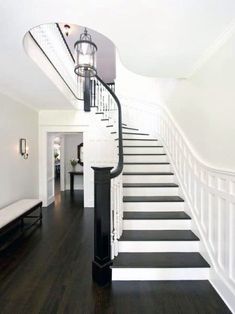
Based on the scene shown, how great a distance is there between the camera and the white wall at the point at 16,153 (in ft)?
12.7

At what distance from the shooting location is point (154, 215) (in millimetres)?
2977

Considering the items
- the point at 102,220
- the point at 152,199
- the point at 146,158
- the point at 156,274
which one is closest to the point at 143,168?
the point at 146,158

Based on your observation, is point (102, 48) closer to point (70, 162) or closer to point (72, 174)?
point (70, 162)

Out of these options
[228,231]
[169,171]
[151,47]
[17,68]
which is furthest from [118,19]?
[169,171]

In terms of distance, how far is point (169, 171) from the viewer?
4.00m

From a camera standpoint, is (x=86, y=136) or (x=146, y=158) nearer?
(x=146, y=158)

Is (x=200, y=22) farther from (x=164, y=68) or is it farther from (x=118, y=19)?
(x=164, y=68)

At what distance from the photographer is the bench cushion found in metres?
3.10

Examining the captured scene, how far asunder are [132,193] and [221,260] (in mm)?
1658

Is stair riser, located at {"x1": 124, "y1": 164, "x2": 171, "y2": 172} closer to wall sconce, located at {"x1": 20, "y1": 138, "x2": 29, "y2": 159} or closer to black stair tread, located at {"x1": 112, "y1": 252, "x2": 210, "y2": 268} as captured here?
black stair tread, located at {"x1": 112, "y1": 252, "x2": 210, "y2": 268}

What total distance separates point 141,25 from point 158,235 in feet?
7.69

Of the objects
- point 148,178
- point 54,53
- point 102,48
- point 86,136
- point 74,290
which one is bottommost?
point 74,290

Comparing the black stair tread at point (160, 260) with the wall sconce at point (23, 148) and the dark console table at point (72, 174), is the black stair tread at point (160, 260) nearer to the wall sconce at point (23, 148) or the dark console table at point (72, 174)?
the wall sconce at point (23, 148)

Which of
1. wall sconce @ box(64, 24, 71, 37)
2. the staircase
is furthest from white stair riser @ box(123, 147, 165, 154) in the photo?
wall sconce @ box(64, 24, 71, 37)
